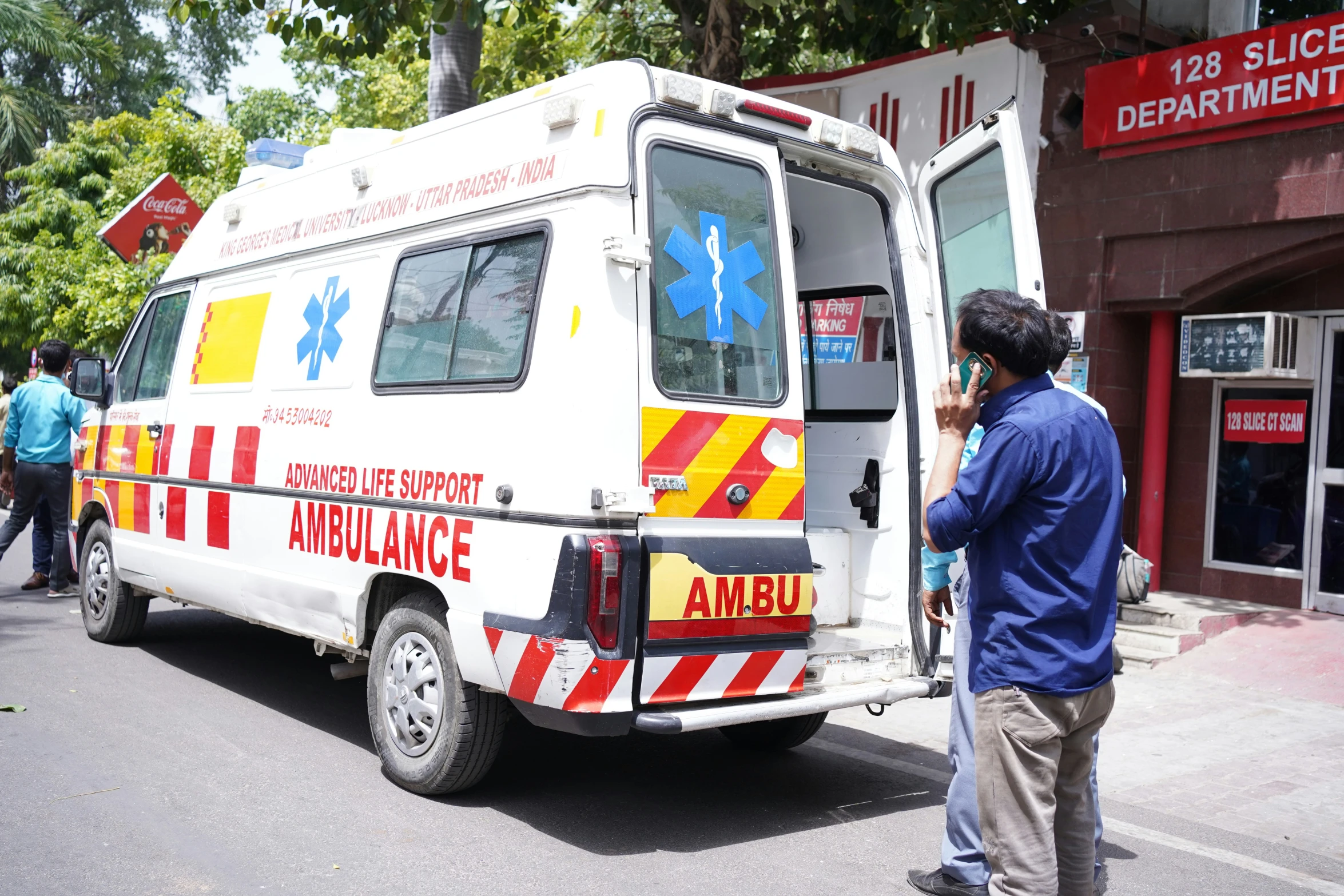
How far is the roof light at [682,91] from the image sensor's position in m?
4.60

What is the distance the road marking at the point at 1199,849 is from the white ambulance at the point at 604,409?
0.55m

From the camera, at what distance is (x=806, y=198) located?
5.85 m

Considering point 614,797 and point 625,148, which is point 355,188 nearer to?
point 625,148

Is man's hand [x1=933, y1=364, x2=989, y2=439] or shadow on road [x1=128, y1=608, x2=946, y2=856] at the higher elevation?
man's hand [x1=933, y1=364, x2=989, y2=439]

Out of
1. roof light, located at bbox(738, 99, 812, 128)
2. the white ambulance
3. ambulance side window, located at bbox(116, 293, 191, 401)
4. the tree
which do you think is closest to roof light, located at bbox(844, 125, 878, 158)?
the white ambulance

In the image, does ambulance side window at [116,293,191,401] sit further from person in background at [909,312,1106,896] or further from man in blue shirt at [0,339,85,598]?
person in background at [909,312,1106,896]

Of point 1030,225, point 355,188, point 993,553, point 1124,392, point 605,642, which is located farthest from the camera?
point 1124,392

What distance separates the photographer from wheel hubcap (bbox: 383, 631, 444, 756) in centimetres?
491

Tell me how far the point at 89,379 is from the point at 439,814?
172 inches

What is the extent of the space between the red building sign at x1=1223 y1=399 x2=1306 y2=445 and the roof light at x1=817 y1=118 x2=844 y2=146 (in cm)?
599

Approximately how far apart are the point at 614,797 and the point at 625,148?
2649mm

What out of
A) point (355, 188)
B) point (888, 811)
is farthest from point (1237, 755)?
point (355, 188)

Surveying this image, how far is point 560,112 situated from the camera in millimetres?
4656

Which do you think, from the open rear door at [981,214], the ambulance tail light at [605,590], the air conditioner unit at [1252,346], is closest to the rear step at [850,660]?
the ambulance tail light at [605,590]
